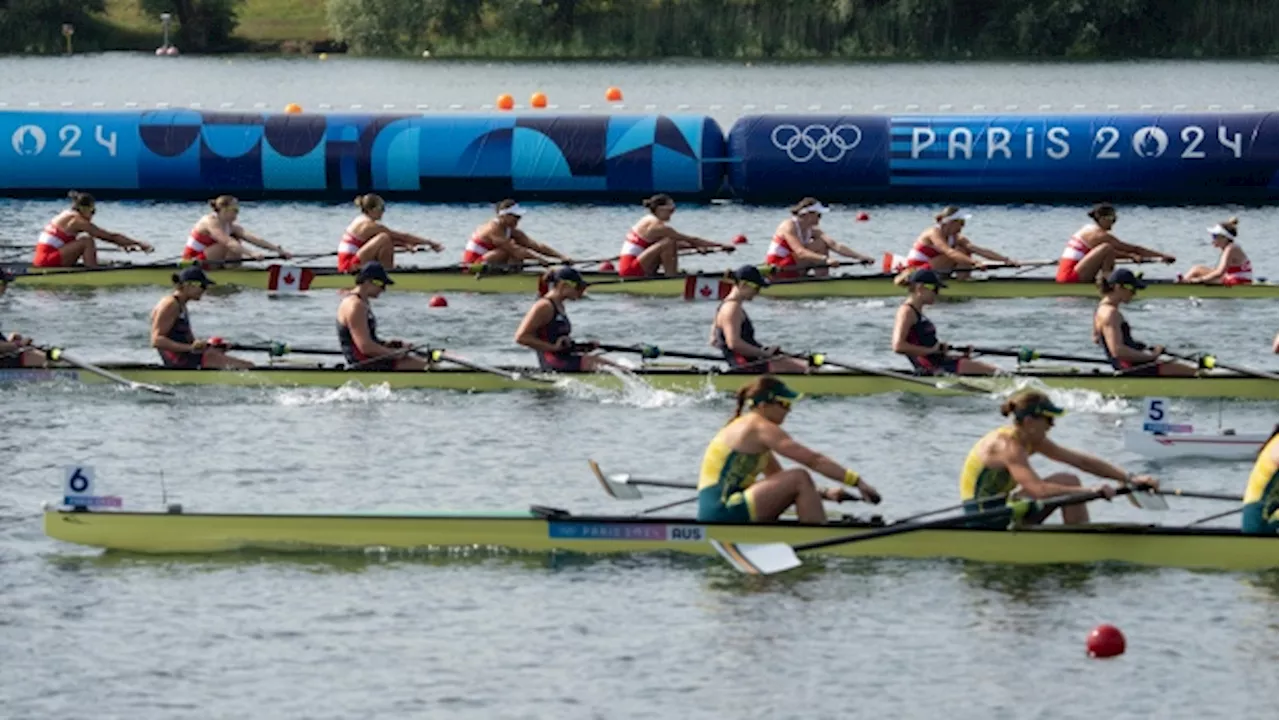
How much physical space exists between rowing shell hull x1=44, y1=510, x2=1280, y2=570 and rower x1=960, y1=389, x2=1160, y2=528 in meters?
0.33

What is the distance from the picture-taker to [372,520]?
2252 cm

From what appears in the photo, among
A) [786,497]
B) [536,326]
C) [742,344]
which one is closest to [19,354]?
[536,326]

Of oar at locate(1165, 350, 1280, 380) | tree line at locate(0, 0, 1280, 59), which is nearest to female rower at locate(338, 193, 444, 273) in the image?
oar at locate(1165, 350, 1280, 380)

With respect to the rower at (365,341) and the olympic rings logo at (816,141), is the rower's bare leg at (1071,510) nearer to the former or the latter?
the rower at (365,341)

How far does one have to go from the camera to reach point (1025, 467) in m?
21.8

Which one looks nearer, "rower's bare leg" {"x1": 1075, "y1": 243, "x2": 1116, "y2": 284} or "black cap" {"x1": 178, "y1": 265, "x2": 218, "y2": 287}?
"black cap" {"x1": 178, "y1": 265, "x2": 218, "y2": 287}

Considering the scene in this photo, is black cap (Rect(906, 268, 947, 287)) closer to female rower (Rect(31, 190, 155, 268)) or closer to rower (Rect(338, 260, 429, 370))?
rower (Rect(338, 260, 429, 370))

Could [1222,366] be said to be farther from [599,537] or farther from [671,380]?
[599,537]

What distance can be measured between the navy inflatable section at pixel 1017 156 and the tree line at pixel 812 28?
39925mm

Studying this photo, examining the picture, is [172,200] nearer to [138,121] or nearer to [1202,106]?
[138,121]

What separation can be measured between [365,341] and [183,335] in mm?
2250

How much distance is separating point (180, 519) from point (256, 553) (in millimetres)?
711

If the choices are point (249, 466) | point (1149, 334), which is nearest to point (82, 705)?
point (249, 466)

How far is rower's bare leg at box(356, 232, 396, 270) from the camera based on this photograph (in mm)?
40062
